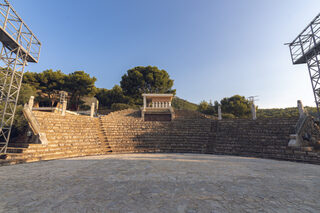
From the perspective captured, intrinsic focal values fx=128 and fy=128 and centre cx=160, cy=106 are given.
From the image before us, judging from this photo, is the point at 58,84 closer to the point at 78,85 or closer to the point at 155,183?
the point at 78,85

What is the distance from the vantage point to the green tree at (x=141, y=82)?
31381mm

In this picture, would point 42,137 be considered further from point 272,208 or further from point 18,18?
point 272,208

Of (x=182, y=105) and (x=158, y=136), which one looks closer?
(x=158, y=136)

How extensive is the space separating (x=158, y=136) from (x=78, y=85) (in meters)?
24.3

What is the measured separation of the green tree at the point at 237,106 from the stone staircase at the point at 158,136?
18.6 meters

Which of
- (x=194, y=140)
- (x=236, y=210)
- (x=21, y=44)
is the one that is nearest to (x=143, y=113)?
(x=194, y=140)

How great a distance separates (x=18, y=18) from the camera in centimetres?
906

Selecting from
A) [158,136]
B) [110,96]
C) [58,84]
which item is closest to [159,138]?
[158,136]

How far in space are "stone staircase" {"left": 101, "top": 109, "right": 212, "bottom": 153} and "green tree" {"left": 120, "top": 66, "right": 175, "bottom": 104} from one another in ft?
56.8

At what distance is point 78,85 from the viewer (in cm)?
2780

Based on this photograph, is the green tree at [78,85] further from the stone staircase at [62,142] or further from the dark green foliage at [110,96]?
the stone staircase at [62,142]

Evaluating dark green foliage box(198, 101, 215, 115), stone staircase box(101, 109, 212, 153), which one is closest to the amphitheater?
stone staircase box(101, 109, 212, 153)

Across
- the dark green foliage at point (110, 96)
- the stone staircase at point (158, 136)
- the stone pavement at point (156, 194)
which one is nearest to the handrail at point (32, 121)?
the stone staircase at point (158, 136)

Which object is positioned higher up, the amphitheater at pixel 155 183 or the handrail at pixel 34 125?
the handrail at pixel 34 125
